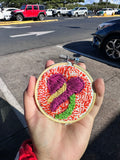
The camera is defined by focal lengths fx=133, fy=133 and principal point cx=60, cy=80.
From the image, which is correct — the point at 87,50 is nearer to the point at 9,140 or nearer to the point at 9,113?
the point at 9,113

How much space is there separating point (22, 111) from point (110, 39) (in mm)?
3990

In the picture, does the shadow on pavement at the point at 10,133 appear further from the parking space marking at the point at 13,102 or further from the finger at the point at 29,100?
the finger at the point at 29,100

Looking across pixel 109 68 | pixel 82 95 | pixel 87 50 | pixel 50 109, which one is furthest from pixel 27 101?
pixel 87 50

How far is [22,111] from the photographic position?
2697mm

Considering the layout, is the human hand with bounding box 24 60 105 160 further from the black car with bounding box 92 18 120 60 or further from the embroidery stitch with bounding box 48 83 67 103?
the black car with bounding box 92 18 120 60

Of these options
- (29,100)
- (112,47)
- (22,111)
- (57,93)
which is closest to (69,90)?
(57,93)

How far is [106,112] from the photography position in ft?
8.99

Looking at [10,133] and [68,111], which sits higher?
[68,111]

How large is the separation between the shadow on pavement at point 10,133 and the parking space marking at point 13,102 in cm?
6

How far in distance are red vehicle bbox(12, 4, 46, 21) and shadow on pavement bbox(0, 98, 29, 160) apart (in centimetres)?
1821

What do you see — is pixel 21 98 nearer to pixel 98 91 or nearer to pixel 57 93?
pixel 57 93

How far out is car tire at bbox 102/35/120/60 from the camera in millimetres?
4723

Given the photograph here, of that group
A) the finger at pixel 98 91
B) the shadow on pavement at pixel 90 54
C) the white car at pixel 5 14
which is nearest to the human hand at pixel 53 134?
the finger at pixel 98 91

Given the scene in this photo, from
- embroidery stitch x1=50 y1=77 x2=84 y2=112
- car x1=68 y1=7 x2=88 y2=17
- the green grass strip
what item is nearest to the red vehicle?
car x1=68 y1=7 x2=88 y2=17
